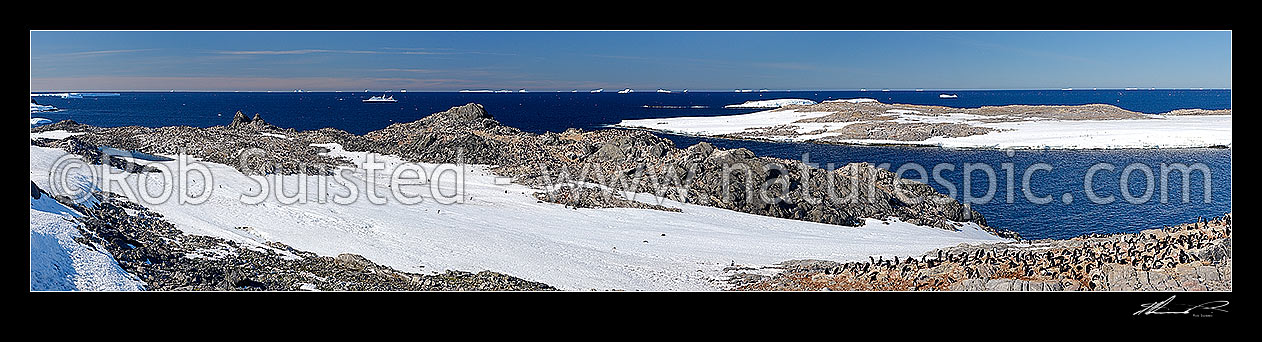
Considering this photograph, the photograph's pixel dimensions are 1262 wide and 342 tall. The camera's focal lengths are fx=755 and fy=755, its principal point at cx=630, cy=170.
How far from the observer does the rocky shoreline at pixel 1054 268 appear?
997 cm

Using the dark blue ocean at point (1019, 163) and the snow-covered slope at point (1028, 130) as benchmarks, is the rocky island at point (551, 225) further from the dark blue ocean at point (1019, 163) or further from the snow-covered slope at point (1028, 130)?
the snow-covered slope at point (1028, 130)

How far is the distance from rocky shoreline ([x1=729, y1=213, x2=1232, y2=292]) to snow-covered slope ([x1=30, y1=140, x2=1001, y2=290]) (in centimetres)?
101

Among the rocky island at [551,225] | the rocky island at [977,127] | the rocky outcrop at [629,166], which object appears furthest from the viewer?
the rocky island at [977,127]

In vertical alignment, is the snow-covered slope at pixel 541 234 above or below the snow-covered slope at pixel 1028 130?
below

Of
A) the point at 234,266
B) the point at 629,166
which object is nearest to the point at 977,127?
the point at 629,166

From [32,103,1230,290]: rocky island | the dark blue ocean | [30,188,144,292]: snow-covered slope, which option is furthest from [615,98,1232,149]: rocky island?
[30,188,144,292]: snow-covered slope

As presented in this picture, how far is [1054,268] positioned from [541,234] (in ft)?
28.1

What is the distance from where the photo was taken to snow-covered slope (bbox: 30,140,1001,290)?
1224 cm

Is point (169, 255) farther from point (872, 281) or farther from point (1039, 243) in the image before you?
point (1039, 243)

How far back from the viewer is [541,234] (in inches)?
566

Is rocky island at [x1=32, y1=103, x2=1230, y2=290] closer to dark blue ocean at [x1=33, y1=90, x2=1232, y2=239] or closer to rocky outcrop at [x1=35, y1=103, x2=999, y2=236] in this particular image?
rocky outcrop at [x1=35, y1=103, x2=999, y2=236]

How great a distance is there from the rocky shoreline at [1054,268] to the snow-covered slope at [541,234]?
1.01m
